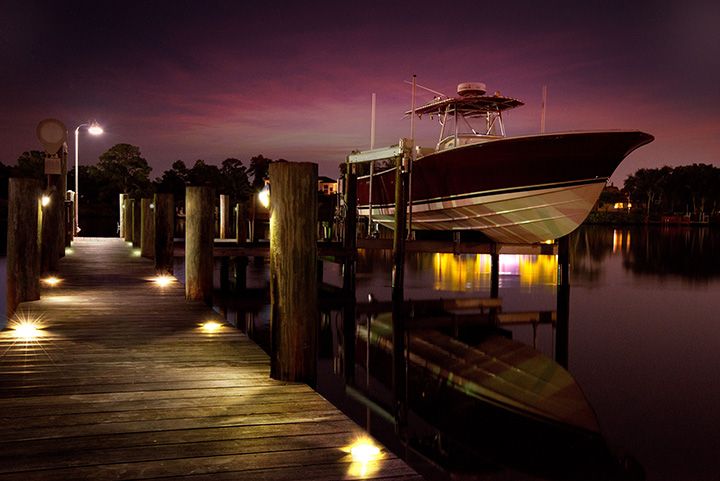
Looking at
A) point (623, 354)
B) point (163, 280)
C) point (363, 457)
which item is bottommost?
point (623, 354)

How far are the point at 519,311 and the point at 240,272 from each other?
8482 millimetres

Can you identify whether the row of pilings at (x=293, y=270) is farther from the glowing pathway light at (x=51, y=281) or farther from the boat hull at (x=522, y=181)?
the boat hull at (x=522, y=181)

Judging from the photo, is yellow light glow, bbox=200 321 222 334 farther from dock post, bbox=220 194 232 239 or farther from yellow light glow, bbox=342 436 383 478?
dock post, bbox=220 194 232 239

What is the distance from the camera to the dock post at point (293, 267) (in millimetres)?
4977

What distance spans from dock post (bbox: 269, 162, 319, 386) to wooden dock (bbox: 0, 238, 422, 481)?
228 millimetres

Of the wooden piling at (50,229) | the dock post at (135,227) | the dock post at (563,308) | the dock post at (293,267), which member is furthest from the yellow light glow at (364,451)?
the dock post at (135,227)

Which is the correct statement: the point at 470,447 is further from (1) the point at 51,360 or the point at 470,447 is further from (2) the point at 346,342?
(2) the point at 346,342

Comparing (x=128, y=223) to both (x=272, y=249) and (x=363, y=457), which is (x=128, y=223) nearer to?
(x=272, y=249)

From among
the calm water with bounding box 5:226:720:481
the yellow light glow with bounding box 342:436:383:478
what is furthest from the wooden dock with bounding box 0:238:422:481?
the calm water with bounding box 5:226:720:481

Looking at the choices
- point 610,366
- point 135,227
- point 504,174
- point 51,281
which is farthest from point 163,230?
point 135,227

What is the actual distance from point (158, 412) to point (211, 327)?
313 centimetres

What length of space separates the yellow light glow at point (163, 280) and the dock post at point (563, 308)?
277 inches

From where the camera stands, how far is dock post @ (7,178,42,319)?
8.03m

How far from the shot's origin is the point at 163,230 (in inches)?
497
